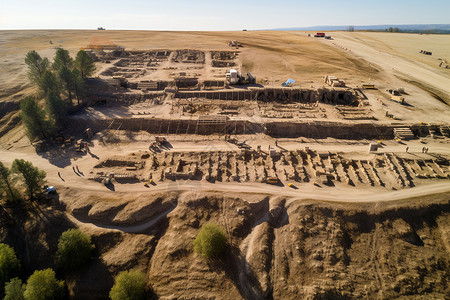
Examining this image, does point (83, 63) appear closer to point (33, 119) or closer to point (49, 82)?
point (49, 82)

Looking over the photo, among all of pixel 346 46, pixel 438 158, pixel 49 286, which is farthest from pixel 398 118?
pixel 346 46

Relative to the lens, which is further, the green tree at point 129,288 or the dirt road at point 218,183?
the dirt road at point 218,183

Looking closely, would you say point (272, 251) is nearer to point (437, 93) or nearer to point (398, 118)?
point (398, 118)

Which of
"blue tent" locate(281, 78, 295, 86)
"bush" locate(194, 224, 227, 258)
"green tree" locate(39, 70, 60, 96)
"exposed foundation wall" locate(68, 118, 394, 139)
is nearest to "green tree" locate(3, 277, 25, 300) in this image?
"bush" locate(194, 224, 227, 258)

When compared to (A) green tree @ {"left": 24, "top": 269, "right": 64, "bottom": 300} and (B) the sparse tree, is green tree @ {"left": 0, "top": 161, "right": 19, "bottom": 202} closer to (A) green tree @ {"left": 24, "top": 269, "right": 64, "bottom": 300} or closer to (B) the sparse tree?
(A) green tree @ {"left": 24, "top": 269, "right": 64, "bottom": 300}

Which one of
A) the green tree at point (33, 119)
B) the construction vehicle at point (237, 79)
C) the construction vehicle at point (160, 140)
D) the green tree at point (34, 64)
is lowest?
the construction vehicle at point (160, 140)

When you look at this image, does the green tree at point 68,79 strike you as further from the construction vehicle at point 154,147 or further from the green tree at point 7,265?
the green tree at point 7,265

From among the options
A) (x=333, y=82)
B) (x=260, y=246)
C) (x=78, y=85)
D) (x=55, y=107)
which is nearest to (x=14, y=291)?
(x=260, y=246)

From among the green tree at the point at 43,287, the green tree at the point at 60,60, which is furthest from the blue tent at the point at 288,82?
the green tree at the point at 43,287
